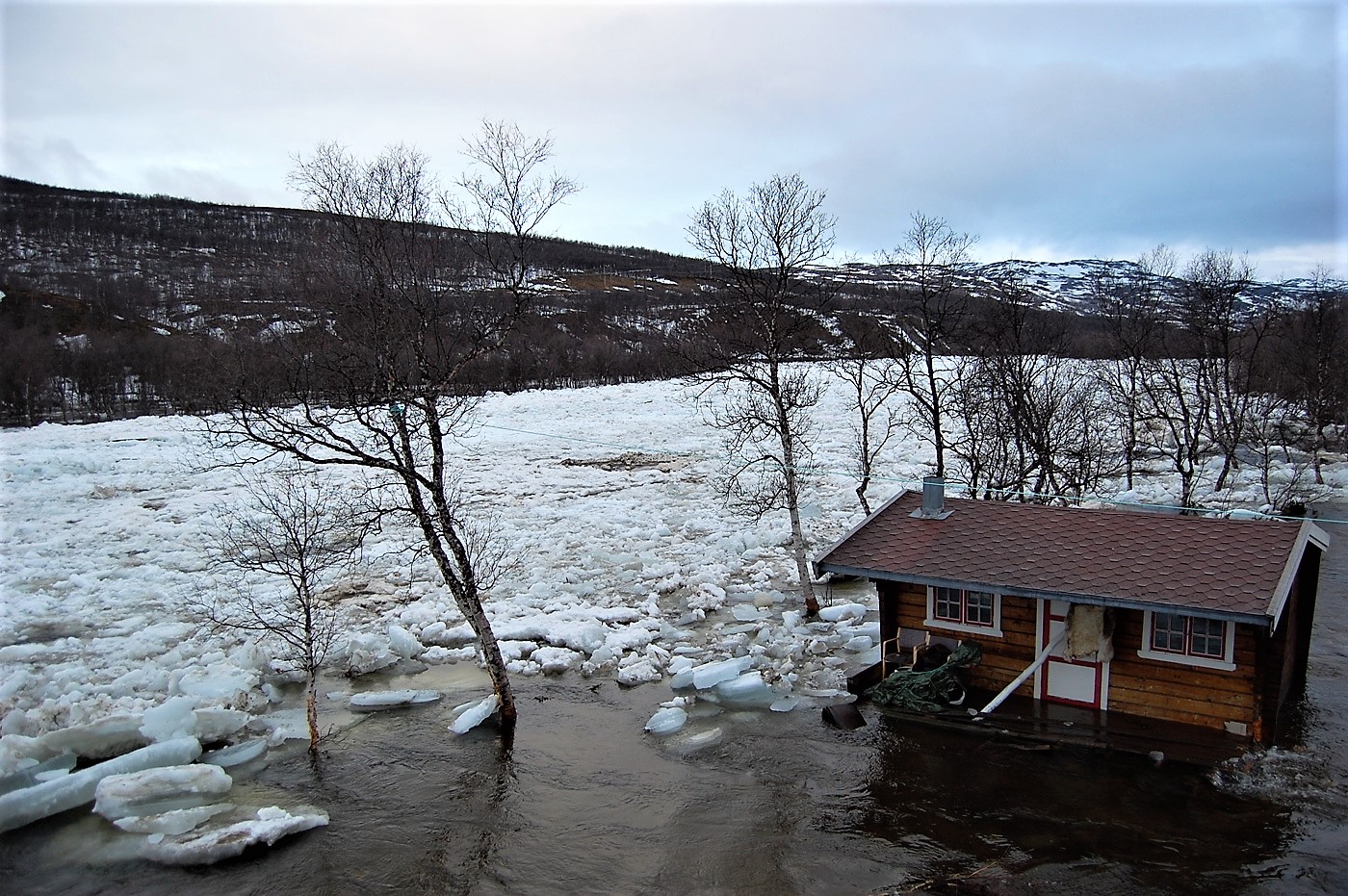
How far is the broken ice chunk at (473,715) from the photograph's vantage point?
39.2 ft

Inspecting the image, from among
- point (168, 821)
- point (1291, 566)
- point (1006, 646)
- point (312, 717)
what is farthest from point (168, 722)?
point (1291, 566)

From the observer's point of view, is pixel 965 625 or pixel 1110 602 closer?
pixel 1110 602

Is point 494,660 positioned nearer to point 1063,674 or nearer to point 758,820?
point 758,820

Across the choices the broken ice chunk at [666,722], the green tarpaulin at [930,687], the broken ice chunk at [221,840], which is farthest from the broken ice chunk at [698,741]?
the broken ice chunk at [221,840]

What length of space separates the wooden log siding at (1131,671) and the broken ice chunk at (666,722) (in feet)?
12.0

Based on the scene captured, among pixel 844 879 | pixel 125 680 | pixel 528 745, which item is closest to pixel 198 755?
pixel 125 680

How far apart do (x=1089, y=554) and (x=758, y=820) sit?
605 cm

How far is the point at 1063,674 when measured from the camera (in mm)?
11555

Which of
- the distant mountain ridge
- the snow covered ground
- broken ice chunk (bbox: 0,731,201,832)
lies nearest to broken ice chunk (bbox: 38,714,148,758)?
the snow covered ground

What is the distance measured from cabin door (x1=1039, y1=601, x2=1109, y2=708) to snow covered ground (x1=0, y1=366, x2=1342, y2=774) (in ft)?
10.5

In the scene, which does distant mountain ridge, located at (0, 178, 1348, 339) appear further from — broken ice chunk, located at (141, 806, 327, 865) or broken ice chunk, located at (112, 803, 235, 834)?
broken ice chunk, located at (141, 806, 327, 865)

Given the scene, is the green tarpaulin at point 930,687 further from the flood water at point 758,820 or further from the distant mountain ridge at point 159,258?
the distant mountain ridge at point 159,258

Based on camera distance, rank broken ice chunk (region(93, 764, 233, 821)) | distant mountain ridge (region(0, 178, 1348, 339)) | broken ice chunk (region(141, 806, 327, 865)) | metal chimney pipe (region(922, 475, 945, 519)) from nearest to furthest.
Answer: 1. broken ice chunk (region(141, 806, 327, 865))
2. broken ice chunk (region(93, 764, 233, 821))
3. metal chimney pipe (region(922, 475, 945, 519))
4. distant mountain ridge (region(0, 178, 1348, 339))

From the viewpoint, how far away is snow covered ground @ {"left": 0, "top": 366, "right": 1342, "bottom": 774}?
13.2 m
